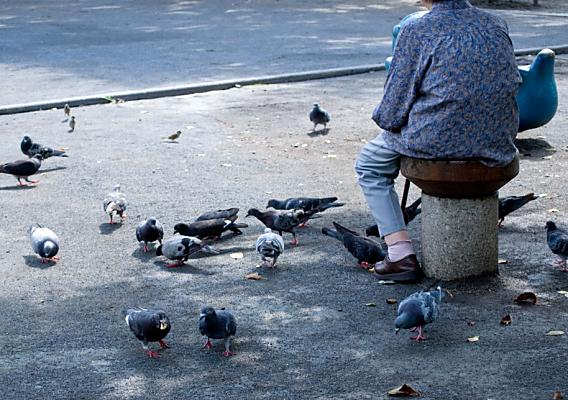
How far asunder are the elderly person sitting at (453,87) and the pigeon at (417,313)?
1008mm

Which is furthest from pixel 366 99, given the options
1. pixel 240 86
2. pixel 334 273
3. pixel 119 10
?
pixel 119 10

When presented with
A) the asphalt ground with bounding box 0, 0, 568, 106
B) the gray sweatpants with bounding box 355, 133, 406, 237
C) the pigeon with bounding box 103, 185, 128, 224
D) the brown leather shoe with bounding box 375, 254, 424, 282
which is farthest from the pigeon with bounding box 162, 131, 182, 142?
the brown leather shoe with bounding box 375, 254, 424, 282

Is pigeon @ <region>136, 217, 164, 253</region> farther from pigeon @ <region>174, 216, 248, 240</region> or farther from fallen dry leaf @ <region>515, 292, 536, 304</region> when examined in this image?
fallen dry leaf @ <region>515, 292, 536, 304</region>

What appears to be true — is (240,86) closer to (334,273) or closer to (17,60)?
(17,60)

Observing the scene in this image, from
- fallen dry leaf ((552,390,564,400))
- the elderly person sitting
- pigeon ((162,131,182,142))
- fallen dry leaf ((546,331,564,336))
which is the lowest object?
pigeon ((162,131,182,142))

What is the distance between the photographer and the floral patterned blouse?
20.8 ft

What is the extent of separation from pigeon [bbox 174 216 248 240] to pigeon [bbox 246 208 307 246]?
22 cm

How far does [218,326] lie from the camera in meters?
5.82

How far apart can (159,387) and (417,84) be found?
7.67ft

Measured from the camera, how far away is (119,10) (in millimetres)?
24109

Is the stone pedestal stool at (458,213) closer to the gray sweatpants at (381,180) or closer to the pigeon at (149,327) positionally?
the gray sweatpants at (381,180)

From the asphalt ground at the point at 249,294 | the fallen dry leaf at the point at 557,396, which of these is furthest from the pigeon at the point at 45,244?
the fallen dry leaf at the point at 557,396

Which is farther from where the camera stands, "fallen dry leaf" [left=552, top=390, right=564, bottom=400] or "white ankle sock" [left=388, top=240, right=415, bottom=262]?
"white ankle sock" [left=388, top=240, right=415, bottom=262]

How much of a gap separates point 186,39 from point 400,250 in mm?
12606
